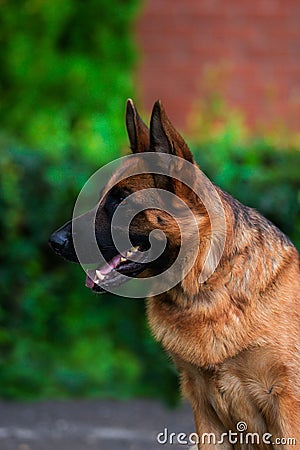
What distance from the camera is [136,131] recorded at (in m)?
4.34

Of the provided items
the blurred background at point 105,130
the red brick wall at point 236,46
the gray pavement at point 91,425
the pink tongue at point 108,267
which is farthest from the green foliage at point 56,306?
the pink tongue at point 108,267

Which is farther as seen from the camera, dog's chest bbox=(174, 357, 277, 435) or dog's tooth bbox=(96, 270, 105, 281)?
dog's tooth bbox=(96, 270, 105, 281)

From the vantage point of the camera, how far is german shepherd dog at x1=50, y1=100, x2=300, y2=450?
4.16 metres

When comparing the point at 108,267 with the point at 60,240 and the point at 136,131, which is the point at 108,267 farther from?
the point at 136,131

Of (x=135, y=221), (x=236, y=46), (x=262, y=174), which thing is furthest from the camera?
(x=236, y=46)

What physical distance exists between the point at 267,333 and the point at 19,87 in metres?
5.86

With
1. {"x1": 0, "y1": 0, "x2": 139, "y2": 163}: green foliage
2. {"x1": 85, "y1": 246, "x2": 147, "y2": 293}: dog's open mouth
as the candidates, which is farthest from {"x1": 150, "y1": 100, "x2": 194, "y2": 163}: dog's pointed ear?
{"x1": 0, "y1": 0, "x2": 139, "y2": 163}: green foliage

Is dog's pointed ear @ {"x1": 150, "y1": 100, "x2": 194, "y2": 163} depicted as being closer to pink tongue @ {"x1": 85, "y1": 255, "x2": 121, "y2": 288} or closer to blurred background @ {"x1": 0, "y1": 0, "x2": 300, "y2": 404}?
pink tongue @ {"x1": 85, "y1": 255, "x2": 121, "y2": 288}

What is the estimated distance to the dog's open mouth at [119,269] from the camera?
4250 millimetres

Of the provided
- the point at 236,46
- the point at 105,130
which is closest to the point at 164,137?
the point at 105,130

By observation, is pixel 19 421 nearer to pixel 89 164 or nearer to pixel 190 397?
pixel 89 164

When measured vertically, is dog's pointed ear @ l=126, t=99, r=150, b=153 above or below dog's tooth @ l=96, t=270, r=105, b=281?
above

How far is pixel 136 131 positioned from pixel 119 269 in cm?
67

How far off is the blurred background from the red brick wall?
0.04ft
